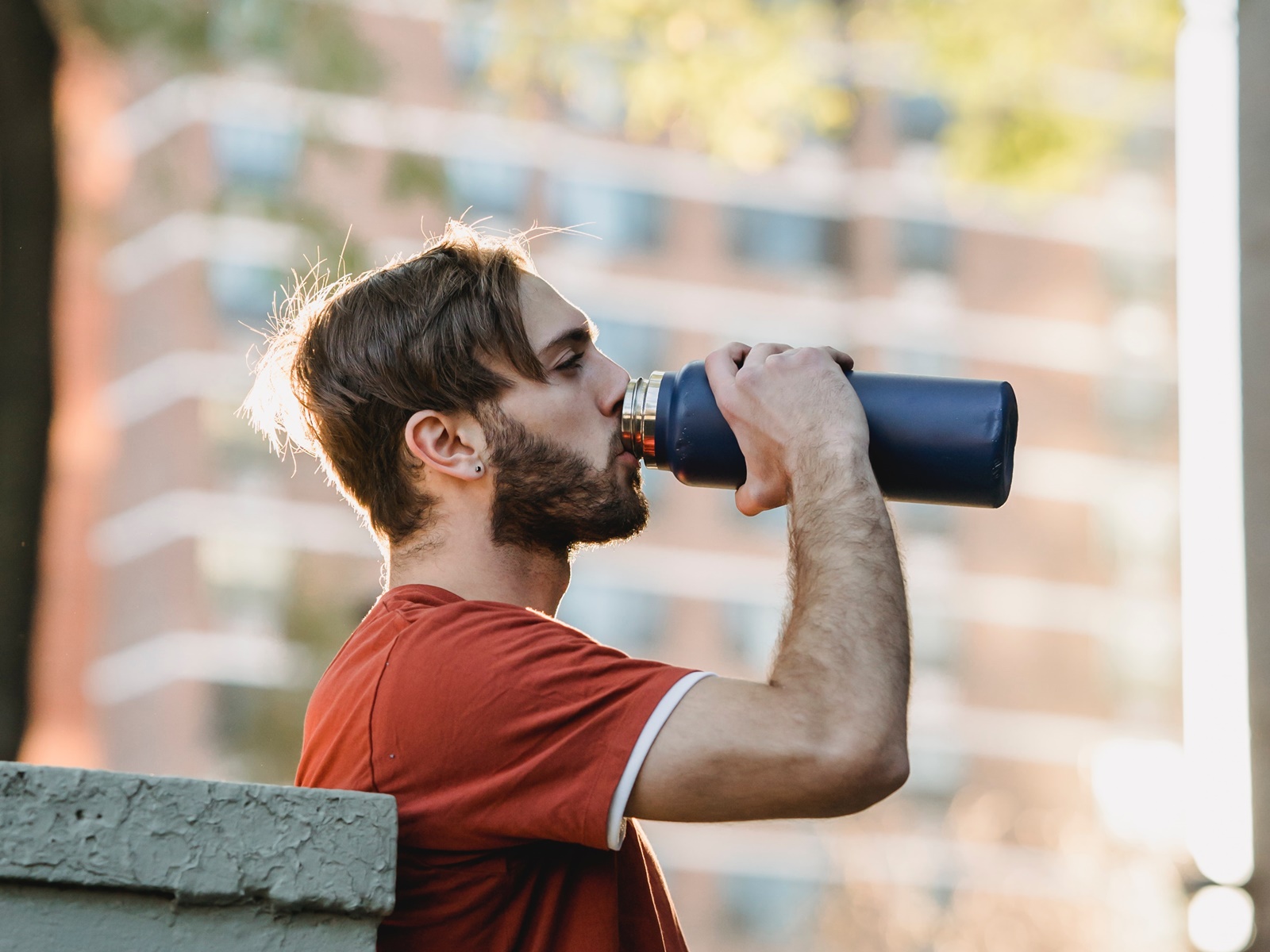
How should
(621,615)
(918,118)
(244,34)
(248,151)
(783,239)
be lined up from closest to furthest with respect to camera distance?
1. (244,34)
2. (248,151)
3. (621,615)
4. (783,239)
5. (918,118)

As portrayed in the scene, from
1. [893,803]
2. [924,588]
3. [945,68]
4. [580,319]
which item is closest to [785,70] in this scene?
[945,68]

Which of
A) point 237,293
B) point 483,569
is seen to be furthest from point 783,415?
point 237,293

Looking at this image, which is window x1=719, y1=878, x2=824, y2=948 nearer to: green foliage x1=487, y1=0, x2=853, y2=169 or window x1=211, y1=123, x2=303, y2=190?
window x1=211, y1=123, x2=303, y2=190

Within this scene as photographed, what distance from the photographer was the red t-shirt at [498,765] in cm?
175

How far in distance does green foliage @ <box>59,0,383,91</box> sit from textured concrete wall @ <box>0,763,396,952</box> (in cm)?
574

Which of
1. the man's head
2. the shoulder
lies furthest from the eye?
the shoulder

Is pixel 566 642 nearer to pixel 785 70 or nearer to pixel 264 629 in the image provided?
pixel 785 70

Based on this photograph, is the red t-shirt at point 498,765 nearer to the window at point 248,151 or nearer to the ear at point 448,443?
the ear at point 448,443

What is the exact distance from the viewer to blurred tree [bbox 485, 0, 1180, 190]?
312 inches

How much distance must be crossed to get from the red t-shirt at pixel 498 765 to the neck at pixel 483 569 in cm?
25

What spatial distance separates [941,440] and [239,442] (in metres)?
23.0

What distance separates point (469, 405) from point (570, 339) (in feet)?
0.60

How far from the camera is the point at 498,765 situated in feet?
5.83

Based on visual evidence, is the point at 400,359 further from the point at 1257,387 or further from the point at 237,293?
the point at 237,293
